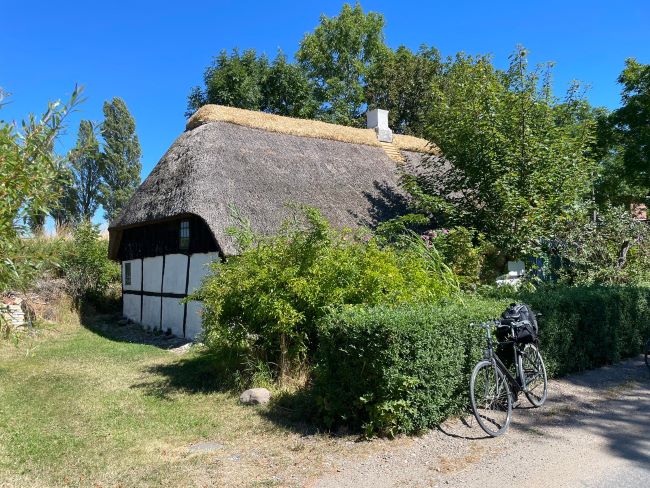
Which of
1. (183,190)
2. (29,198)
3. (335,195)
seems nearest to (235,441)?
(29,198)

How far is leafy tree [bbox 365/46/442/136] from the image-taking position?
26531 millimetres

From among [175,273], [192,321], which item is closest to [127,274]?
[175,273]

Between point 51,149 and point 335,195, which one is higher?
point 335,195

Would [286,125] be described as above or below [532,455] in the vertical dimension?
above

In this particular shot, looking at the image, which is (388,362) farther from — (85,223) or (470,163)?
(85,223)

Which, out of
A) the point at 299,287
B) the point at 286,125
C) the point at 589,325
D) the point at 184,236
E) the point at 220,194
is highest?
the point at 286,125

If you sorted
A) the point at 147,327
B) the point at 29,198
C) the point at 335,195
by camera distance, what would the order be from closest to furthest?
the point at 29,198 → the point at 335,195 → the point at 147,327

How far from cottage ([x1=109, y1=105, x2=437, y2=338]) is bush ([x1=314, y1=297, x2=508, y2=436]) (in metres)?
5.63

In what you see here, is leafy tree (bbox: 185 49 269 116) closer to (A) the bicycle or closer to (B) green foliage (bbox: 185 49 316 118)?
(B) green foliage (bbox: 185 49 316 118)

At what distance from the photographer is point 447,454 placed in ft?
15.1

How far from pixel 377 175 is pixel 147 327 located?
762cm

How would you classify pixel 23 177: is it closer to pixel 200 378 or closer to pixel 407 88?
pixel 200 378

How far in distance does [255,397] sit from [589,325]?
4.80 m

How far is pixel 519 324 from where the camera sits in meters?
5.70
